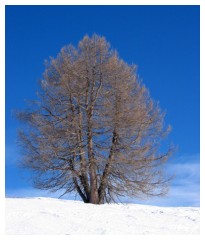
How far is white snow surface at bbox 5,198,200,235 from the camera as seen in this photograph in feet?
32.4

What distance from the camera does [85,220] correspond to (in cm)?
1090

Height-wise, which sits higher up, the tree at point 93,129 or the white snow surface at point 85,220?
the tree at point 93,129

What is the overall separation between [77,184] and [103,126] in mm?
2511

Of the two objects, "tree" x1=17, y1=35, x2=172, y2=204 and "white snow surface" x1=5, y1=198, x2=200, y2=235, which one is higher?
"tree" x1=17, y1=35, x2=172, y2=204

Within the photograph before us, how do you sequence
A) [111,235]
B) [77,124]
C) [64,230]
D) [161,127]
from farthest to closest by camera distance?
1. [161,127]
2. [77,124]
3. [64,230]
4. [111,235]

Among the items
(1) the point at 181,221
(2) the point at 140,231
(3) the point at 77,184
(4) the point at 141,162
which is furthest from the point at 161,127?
(2) the point at 140,231

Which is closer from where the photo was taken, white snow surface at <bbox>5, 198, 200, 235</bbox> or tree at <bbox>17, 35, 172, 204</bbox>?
white snow surface at <bbox>5, 198, 200, 235</bbox>

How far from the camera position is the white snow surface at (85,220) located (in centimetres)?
988

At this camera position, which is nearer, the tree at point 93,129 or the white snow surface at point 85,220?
the white snow surface at point 85,220

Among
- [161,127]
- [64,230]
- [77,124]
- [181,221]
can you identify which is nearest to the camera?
[64,230]

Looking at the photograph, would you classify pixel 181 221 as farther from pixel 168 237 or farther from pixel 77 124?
pixel 77 124

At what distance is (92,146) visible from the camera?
53.6 feet

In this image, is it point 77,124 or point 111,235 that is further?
point 77,124

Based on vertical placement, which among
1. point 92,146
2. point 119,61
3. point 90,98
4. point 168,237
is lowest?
point 168,237
